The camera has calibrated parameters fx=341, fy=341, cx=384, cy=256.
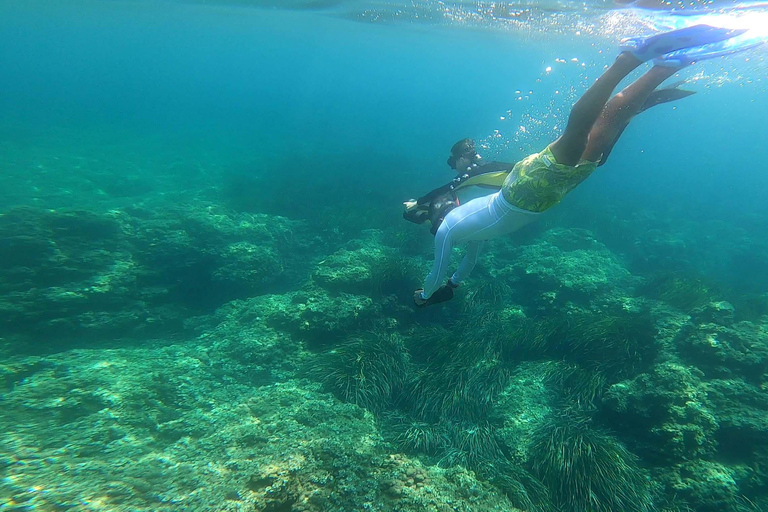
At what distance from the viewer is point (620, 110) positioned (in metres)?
3.01

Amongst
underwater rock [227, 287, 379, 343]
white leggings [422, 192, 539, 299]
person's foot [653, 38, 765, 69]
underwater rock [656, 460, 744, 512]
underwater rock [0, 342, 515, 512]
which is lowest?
underwater rock [656, 460, 744, 512]

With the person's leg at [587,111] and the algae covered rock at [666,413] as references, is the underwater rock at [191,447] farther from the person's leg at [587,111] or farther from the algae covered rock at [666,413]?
the person's leg at [587,111]

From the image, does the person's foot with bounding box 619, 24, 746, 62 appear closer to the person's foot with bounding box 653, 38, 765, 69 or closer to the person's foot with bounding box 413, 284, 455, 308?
the person's foot with bounding box 653, 38, 765, 69

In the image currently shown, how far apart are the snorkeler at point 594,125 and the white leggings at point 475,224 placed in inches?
0.5

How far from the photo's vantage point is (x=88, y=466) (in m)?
3.54

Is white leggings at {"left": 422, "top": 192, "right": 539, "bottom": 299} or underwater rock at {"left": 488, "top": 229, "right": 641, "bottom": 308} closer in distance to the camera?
white leggings at {"left": 422, "top": 192, "right": 539, "bottom": 299}

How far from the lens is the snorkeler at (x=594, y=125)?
290cm

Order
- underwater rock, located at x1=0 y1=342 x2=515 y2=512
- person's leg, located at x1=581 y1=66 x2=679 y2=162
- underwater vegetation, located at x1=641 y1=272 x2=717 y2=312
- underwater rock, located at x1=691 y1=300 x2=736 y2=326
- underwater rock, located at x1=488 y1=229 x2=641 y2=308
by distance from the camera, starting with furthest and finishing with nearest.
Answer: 1. underwater rock, located at x1=488 y1=229 x2=641 y2=308
2. underwater vegetation, located at x1=641 y1=272 x2=717 y2=312
3. underwater rock, located at x1=691 y1=300 x2=736 y2=326
4. underwater rock, located at x1=0 y1=342 x2=515 y2=512
5. person's leg, located at x1=581 y1=66 x2=679 y2=162

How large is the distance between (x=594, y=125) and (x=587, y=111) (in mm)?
351

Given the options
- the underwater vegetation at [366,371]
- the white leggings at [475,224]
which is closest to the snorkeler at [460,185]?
the white leggings at [475,224]

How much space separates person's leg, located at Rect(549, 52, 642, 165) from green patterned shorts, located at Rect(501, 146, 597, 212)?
0.28 feet

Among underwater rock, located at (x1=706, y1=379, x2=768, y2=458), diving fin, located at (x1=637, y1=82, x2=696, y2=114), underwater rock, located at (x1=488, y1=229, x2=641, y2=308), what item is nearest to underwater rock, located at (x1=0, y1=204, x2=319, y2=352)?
underwater rock, located at (x1=488, y1=229, x2=641, y2=308)

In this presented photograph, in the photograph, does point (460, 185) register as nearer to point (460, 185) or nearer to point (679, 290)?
point (460, 185)

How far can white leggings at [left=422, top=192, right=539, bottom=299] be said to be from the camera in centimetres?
387
